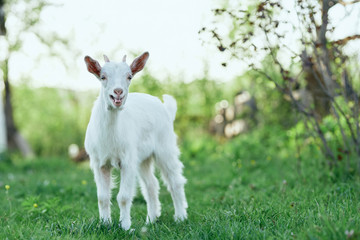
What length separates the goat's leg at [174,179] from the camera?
163 inches

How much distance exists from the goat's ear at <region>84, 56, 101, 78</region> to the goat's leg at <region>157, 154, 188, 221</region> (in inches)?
49.2

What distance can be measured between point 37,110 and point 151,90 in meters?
4.91

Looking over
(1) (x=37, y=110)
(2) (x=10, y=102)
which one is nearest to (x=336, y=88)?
(2) (x=10, y=102)

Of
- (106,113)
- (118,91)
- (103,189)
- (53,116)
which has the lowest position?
(53,116)

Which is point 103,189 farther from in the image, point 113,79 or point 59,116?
point 59,116

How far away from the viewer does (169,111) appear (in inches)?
175

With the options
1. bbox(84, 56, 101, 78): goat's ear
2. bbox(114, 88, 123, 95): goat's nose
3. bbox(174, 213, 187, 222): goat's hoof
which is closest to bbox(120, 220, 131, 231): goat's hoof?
bbox(174, 213, 187, 222): goat's hoof

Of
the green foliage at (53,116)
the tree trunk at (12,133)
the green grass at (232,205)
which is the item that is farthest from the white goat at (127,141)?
the green foliage at (53,116)

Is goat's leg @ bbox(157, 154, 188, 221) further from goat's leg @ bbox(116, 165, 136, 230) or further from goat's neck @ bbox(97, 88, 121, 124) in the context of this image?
goat's neck @ bbox(97, 88, 121, 124)

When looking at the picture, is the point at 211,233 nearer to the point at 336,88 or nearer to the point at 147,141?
the point at 147,141

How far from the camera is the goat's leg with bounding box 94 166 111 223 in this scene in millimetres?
3574

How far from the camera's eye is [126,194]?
3494 mm

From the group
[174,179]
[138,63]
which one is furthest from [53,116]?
[138,63]

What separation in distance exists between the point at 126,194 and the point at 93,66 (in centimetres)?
118
